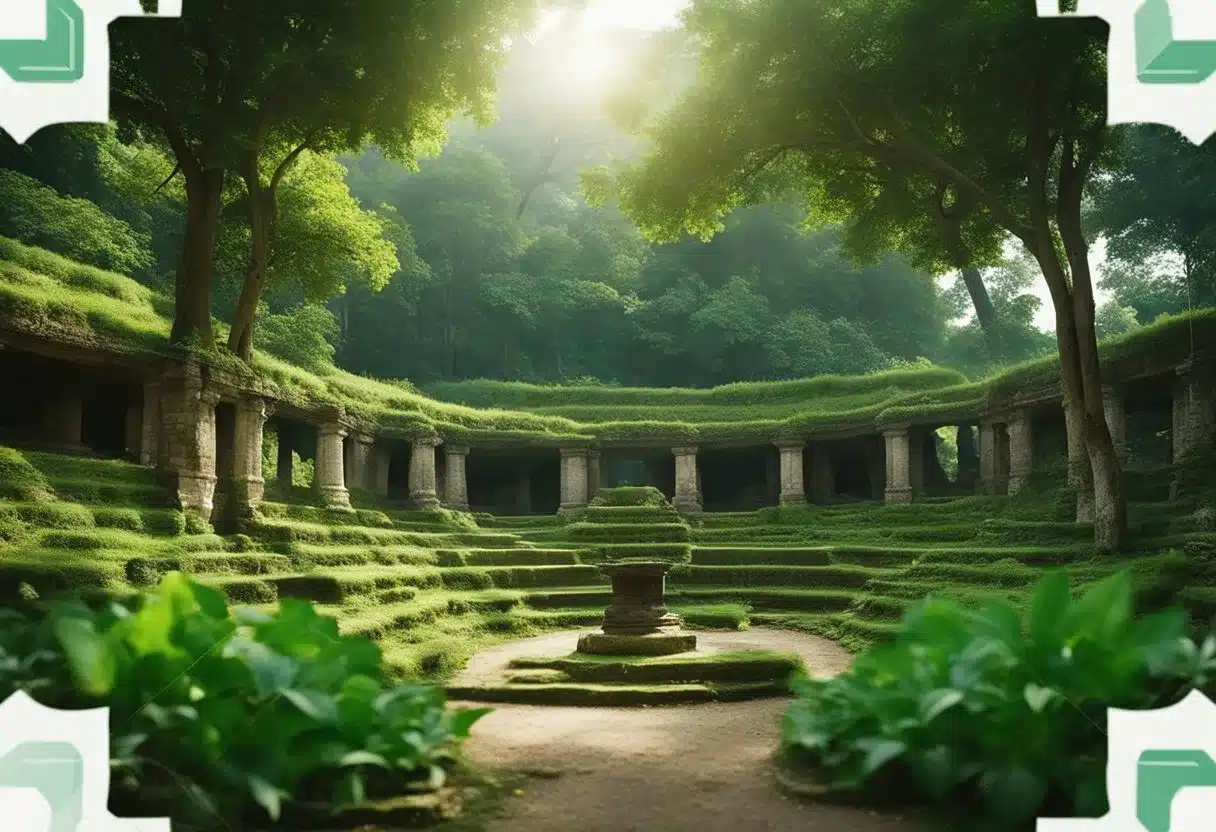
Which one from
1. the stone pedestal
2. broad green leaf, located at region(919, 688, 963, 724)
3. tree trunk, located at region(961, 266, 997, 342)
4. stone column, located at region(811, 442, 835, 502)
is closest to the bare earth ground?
broad green leaf, located at region(919, 688, 963, 724)

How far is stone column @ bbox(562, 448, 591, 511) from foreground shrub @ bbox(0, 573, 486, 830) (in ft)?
70.6

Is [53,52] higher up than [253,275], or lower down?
lower down

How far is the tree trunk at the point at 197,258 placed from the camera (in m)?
14.1

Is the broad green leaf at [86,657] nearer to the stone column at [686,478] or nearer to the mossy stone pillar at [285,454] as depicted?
the mossy stone pillar at [285,454]

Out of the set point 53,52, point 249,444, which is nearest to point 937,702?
point 53,52

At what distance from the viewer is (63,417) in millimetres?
16781

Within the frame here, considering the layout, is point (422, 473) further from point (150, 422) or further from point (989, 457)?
point (989, 457)

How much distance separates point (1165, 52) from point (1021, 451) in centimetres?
1852

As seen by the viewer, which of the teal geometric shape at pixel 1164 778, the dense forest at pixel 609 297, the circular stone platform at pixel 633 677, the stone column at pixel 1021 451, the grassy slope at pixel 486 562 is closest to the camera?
the teal geometric shape at pixel 1164 778

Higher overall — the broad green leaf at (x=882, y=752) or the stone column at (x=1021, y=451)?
the stone column at (x=1021, y=451)

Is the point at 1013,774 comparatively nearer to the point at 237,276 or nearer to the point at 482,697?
the point at 482,697

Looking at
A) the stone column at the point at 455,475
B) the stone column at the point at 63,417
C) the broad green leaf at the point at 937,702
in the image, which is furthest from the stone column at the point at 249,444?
the broad green leaf at the point at 937,702

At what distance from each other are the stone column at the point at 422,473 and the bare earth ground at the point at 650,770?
13435 millimetres

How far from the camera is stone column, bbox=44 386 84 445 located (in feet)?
55.0
